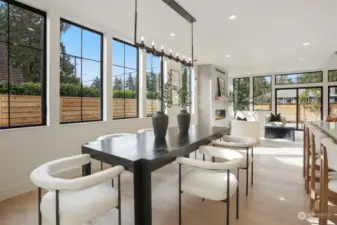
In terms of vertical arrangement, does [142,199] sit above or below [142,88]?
below

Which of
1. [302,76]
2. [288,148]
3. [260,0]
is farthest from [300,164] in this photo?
[302,76]

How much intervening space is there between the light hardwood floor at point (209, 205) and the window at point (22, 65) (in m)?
1.13

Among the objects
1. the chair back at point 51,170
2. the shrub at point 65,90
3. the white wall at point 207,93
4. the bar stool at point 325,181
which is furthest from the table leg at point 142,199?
the white wall at point 207,93

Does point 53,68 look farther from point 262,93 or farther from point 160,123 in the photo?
point 262,93

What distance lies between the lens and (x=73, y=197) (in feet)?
5.14

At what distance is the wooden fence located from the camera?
2814 mm

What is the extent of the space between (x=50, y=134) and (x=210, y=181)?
2.57 m

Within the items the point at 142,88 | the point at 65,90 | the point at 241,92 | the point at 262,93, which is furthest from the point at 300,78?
the point at 65,90

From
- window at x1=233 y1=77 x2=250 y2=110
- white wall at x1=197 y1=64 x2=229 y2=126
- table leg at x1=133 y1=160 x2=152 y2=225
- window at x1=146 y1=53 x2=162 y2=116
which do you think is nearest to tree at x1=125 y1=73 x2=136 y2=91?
window at x1=146 y1=53 x2=162 y2=116

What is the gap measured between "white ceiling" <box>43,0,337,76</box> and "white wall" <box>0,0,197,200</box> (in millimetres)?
310

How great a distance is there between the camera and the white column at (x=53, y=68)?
3.14 metres

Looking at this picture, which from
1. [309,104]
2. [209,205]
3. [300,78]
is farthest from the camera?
[300,78]

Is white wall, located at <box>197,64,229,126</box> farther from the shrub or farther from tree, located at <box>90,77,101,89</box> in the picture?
tree, located at <box>90,77,101,89</box>

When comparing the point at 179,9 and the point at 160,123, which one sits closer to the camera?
the point at 160,123
